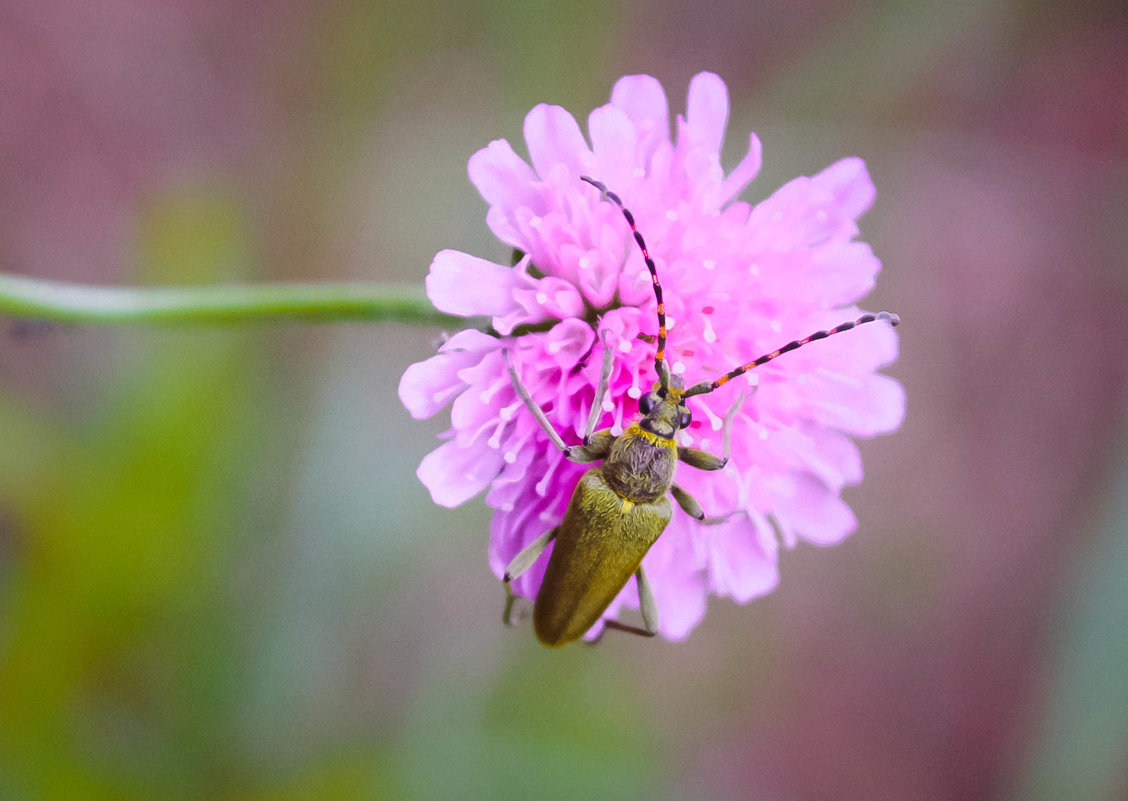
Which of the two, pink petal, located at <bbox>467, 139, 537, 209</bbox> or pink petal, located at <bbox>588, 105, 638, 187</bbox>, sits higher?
pink petal, located at <bbox>588, 105, 638, 187</bbox>

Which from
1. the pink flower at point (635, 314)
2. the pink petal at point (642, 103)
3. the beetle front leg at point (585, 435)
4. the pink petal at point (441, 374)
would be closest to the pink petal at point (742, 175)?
the pink flower at point (635, 314)

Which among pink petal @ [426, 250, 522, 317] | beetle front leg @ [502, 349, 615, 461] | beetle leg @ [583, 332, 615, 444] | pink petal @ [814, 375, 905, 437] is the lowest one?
beetle front leg @ [502, 349, 615, 461]

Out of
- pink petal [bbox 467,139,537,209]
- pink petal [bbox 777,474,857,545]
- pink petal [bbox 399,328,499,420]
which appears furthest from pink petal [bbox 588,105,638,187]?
pink petal [bbox 777,474,857,545]

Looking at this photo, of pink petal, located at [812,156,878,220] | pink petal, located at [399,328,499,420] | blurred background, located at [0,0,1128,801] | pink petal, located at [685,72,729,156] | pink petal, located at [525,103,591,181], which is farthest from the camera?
blurred background, located at [0,0,1128,801]

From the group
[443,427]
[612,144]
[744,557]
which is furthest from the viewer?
[443,427]

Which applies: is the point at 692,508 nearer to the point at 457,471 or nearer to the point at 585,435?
the point at 585,435

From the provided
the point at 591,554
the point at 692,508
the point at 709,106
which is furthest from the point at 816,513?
the point at 709,106

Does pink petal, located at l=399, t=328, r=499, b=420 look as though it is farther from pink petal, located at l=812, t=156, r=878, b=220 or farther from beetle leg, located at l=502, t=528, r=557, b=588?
pink petal, located at l=812, t=156, r=878, b=220
